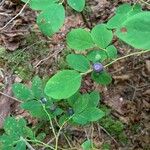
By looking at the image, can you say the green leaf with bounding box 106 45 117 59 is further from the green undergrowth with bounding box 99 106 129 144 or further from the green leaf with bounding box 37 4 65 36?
the green undergrowth with bounding box 99 106 129 144

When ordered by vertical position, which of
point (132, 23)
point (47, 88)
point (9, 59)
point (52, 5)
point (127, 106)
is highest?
point (132, 23)

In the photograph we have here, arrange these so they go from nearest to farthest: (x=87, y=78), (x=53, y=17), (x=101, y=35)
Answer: (x=53, y=17), (x=101, y=35), (x=87, y=78)

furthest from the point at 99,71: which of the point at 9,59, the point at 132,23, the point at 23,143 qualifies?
the point at 9,59

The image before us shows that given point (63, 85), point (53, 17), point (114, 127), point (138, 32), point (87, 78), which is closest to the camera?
point (138, 32)

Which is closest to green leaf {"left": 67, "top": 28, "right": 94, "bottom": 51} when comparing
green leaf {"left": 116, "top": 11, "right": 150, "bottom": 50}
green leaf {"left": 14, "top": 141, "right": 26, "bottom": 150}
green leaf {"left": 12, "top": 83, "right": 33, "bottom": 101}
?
green leaf {"left": 12, "top": 83, "right": 33, "bottom": 101}

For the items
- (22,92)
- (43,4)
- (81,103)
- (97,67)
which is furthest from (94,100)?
(43,4)

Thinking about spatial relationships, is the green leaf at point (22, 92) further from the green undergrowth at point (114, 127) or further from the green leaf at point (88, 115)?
the green undergrowth at point (114, 127)

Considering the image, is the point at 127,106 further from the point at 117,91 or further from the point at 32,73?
the point at 32,73

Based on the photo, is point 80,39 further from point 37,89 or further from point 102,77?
point 37,89
